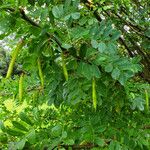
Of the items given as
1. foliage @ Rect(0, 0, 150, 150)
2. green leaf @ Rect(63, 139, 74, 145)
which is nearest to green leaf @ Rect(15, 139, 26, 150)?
foliage @ Rect(0, 0, 150, 150)

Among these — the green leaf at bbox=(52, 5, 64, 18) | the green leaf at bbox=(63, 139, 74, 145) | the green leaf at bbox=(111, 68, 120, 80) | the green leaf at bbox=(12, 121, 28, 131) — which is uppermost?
Answer: the green leaf at bbox=(52, 5, 64, 18)

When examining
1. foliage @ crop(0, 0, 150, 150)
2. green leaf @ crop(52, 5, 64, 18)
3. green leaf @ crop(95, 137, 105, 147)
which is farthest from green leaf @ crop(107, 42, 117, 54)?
green leaf @ crop(95, 137, 105, 147)

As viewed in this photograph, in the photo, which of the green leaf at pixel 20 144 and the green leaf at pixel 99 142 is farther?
the green leaf at pixel 99 142

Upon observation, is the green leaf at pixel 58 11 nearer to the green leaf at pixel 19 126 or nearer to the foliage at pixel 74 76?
the foliage at pixel 74 76

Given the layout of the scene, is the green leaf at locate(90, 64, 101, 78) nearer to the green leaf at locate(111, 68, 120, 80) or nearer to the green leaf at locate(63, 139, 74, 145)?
the green leaf at locate(111, 68, 120, 80)

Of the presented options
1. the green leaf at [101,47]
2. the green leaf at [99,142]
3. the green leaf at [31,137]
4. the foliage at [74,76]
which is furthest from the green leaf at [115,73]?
the green leaf at [31,137]

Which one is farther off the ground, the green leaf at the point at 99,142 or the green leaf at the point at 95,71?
the green leaf at the point at 95,71

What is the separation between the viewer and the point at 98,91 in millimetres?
1392

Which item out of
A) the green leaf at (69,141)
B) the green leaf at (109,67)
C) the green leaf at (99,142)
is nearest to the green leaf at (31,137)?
the green leaf at (69,141)

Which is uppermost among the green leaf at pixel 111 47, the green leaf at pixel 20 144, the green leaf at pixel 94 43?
the green leaf at pixel 94 43

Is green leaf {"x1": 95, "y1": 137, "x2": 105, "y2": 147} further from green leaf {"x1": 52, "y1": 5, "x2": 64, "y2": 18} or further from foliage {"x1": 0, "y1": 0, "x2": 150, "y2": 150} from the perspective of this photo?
green leaf {"x1": 52, "y1": 5, "x2": 64, "y2": 18}

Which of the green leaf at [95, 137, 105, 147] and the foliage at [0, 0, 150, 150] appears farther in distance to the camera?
the green leaf at [95, 137, 105, 147]

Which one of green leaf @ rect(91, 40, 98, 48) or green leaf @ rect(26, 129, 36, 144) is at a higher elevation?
green leaf @ rect(91, 40, 98, 48)

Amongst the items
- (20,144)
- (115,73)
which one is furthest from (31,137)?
(115,73)
